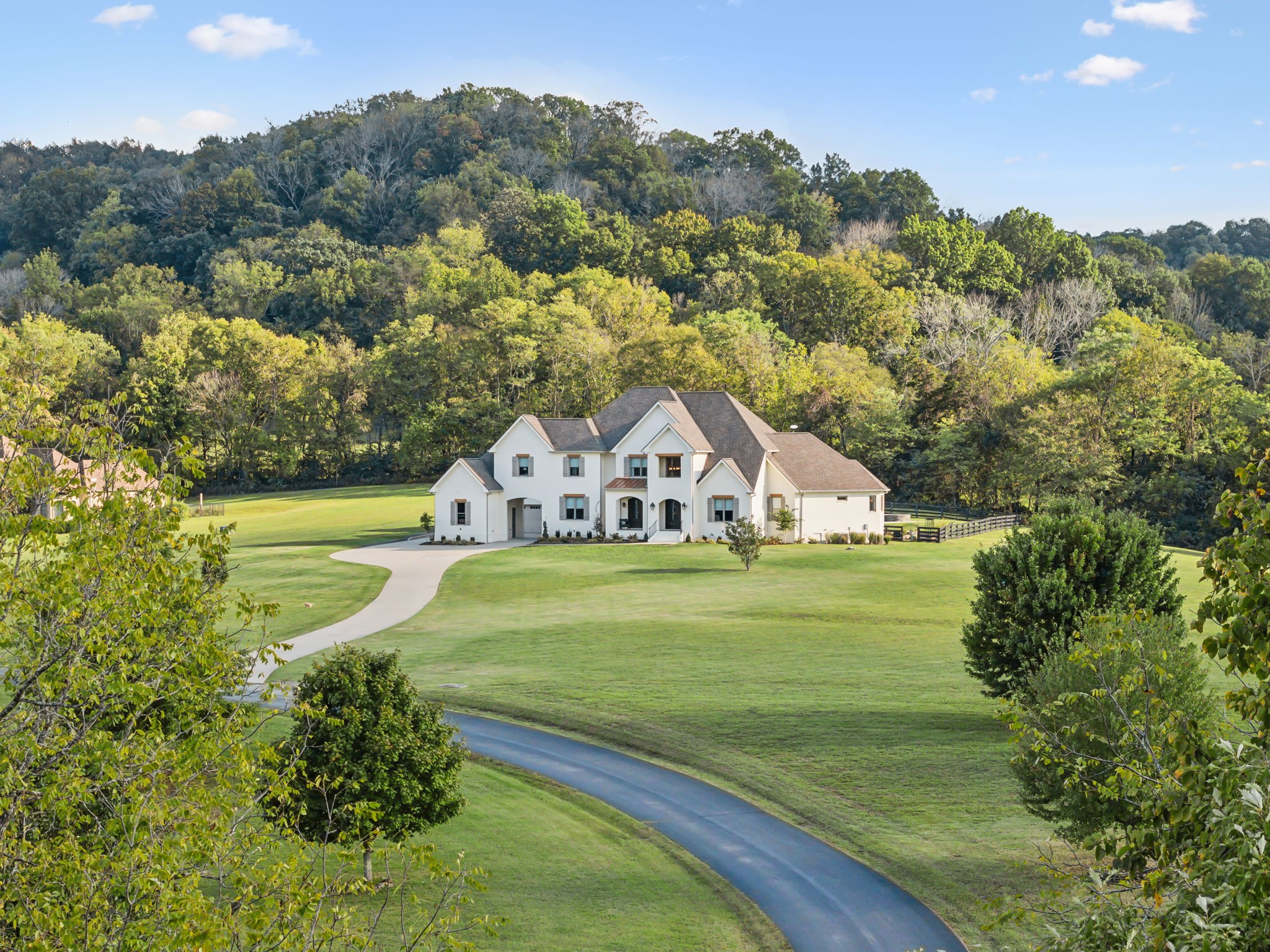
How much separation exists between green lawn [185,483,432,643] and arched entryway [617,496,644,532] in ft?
49.8

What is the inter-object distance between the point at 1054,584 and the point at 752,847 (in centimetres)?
1105

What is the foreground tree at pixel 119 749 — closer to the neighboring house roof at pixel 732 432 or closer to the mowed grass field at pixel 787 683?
the mowed grass field at pixel 787 683

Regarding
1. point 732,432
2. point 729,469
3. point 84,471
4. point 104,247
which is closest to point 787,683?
point 84,471

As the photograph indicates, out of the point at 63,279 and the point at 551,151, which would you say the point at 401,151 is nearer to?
the point at 551,151

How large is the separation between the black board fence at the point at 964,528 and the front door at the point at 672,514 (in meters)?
14.8

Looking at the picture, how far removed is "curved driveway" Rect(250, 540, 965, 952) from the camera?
56.6 ft

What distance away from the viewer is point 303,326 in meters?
124

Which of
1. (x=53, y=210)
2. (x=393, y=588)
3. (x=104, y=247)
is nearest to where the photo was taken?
(x=393, y=588)

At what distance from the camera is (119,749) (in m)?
9.12

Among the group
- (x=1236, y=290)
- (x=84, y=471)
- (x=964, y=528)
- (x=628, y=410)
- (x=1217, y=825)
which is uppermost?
(x=1236, y=290)

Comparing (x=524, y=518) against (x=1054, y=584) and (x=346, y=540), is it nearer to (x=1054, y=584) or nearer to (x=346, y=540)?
(x=346, y=540)

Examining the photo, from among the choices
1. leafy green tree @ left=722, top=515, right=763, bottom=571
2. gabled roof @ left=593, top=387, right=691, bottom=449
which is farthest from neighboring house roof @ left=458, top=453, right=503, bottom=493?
leafy green tree @ left=722, top=515, right=763, bottom=571

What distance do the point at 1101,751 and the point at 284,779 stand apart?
14096mm

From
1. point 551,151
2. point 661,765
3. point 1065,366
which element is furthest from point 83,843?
point 551,151
